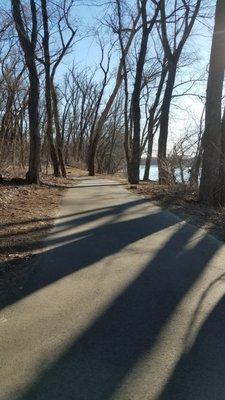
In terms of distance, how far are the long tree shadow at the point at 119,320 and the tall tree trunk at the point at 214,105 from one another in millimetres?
5039

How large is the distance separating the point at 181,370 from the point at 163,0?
2272 cm

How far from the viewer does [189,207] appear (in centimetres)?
1295

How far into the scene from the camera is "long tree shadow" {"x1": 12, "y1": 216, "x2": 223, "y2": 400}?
359 cm

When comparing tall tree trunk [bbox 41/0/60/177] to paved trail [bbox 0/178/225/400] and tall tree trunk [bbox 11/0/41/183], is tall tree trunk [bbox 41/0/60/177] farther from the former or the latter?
paved trail [bbox 0/178/225/400]

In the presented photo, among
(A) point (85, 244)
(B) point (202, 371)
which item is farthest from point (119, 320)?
(A) point (85, 244)

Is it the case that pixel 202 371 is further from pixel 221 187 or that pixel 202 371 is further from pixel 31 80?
pixel 31 80

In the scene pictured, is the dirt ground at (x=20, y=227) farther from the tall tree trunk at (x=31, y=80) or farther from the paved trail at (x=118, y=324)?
the tall tree trunk at (x=31, y=80)

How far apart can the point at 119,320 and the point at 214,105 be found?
376 inches

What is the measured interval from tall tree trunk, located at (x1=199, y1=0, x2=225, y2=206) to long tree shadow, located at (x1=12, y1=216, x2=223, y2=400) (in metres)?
5.04

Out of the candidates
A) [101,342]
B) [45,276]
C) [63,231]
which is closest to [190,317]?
[101,342]

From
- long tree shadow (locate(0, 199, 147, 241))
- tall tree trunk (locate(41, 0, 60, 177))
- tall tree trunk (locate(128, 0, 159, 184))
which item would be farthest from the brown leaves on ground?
tall tree trunk (locate(41, 0, 60, 177))

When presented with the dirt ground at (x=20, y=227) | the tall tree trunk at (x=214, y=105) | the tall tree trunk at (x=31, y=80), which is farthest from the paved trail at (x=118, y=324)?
the tall tree trunk at (x=31, y=80)

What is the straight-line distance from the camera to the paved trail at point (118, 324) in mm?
3621

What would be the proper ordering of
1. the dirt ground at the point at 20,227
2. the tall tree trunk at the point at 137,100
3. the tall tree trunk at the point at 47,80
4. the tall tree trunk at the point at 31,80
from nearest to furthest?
1. the dirt ground at the point at 20,227
2. the tall tree trunk at the point at 31,80
3. the tall tree trunk at the point at 47,80
4. the tall tree trunk at the point at 137,100
